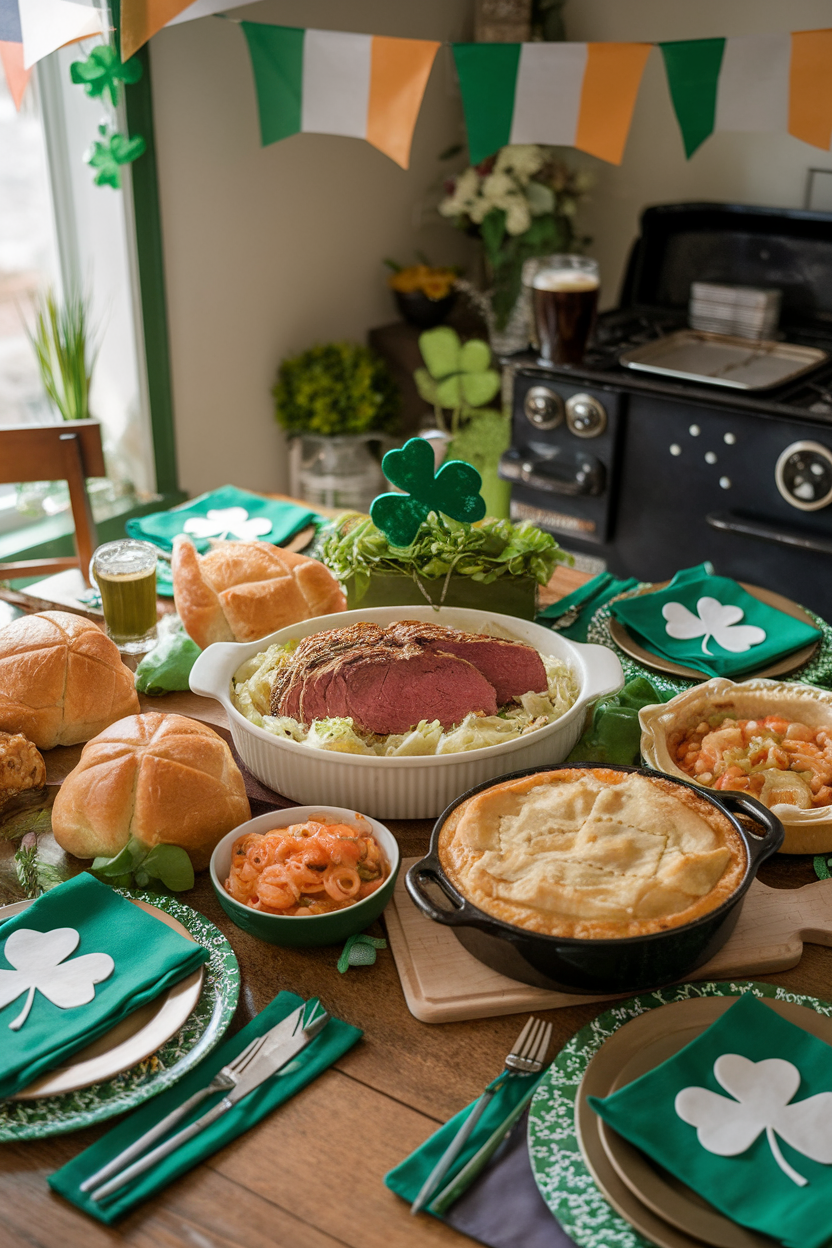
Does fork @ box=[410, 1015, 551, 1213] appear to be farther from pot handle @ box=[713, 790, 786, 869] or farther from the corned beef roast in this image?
the corned beef roast

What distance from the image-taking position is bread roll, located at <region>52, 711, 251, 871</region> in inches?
48.1

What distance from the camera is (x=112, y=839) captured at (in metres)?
1.23

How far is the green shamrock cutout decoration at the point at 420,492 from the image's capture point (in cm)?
157

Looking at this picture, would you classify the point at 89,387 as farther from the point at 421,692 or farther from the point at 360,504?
the point at 421,692

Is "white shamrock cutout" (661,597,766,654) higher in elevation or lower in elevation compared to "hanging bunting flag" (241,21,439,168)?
lower

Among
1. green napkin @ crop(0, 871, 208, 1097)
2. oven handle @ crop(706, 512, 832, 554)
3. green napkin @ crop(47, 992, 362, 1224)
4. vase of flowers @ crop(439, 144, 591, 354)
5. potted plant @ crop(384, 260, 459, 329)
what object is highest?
vase of flowers @ crop(439, 144, 591, 354)

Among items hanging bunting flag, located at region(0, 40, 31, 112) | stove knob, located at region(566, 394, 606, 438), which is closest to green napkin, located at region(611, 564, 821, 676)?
stove knob, located at region(566, 394, 606, 438)

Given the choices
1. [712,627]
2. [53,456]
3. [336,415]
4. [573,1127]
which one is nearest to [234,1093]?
[573,1127]

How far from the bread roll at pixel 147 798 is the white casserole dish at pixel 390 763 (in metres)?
0.08

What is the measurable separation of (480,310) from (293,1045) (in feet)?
11.5

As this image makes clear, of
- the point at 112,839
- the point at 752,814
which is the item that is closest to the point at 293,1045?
the point at 112,839

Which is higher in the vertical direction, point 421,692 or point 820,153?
point 820,153

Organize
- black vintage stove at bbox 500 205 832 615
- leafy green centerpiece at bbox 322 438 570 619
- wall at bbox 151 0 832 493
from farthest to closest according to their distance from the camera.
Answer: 1. wall at bbox 151 0 832 493
2. black vintage stove at bbox 500 205 832 615
3. leafy green centerpiece at bbox 322 438 570 619

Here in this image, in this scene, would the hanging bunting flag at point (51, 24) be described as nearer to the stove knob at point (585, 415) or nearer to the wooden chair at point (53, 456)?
the wooden chair at point (53, 456)
